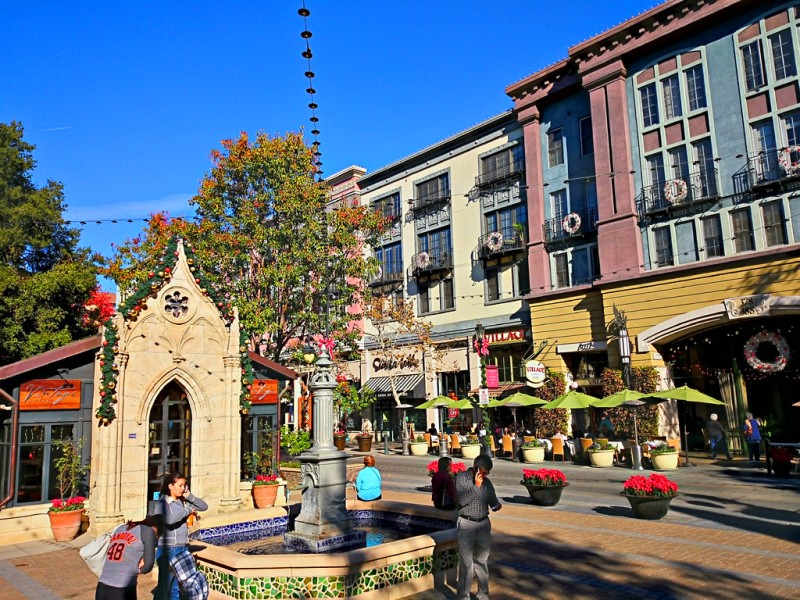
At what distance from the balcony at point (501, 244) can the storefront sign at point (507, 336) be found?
4.47 metres

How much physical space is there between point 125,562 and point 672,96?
2931cm

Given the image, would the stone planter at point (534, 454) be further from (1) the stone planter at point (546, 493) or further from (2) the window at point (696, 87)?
(2) the window at point (696, 87)

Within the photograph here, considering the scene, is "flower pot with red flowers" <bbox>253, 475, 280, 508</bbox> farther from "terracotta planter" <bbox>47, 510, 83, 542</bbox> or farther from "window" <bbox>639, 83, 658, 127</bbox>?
"window" <bbox>639, 83, 658, 127</bbox>

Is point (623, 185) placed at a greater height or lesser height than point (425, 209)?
lesser

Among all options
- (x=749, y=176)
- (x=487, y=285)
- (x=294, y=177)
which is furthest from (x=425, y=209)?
(x=749, y=176)

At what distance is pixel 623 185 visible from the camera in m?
28.3

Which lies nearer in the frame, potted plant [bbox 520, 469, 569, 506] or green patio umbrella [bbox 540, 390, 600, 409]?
potted plant [bbox 520, 469, 569, 506]

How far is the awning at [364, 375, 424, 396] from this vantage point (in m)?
39.0

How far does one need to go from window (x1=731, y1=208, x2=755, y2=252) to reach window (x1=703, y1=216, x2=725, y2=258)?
589mm

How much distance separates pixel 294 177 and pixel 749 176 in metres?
19.3

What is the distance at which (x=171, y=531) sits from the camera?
23.2 feet

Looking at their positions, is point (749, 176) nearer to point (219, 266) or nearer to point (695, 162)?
point (695, 162)

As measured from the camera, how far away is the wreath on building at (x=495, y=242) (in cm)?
3459

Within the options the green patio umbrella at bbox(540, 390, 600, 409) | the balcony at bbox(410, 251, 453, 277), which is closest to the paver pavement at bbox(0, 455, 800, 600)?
the green patio umbrella at bbox(540, 390, 600, 409)
